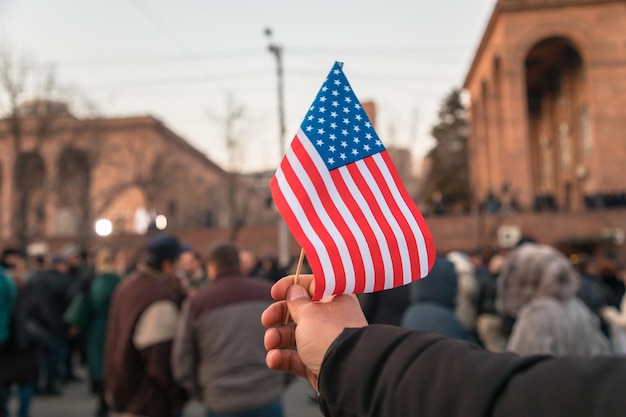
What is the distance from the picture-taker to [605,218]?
28.8 meters

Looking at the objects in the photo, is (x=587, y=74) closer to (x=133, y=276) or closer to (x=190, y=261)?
(x=190, y=261)

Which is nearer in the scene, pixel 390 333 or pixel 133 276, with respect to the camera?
pixel 390 333

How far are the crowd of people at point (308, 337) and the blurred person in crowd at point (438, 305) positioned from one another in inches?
0.5

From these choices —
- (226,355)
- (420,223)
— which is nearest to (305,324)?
(420,223)

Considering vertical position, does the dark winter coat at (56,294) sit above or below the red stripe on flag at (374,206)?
below

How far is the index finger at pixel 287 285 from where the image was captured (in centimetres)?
172

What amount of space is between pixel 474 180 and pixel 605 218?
756 inches

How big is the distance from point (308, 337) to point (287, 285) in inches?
10.9

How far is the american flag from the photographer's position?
1779mm

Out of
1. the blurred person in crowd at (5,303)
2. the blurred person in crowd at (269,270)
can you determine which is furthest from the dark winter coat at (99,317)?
the blurred person in crowd at (269,270)

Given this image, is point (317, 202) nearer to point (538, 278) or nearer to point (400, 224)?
point (400, 224)

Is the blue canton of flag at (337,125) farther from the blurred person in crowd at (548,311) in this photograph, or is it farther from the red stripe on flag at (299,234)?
the blurred person in crowd at (548,311)

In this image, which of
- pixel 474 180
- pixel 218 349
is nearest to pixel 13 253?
pixel 218 349

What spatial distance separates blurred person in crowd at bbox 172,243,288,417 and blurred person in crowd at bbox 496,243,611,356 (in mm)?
1842
